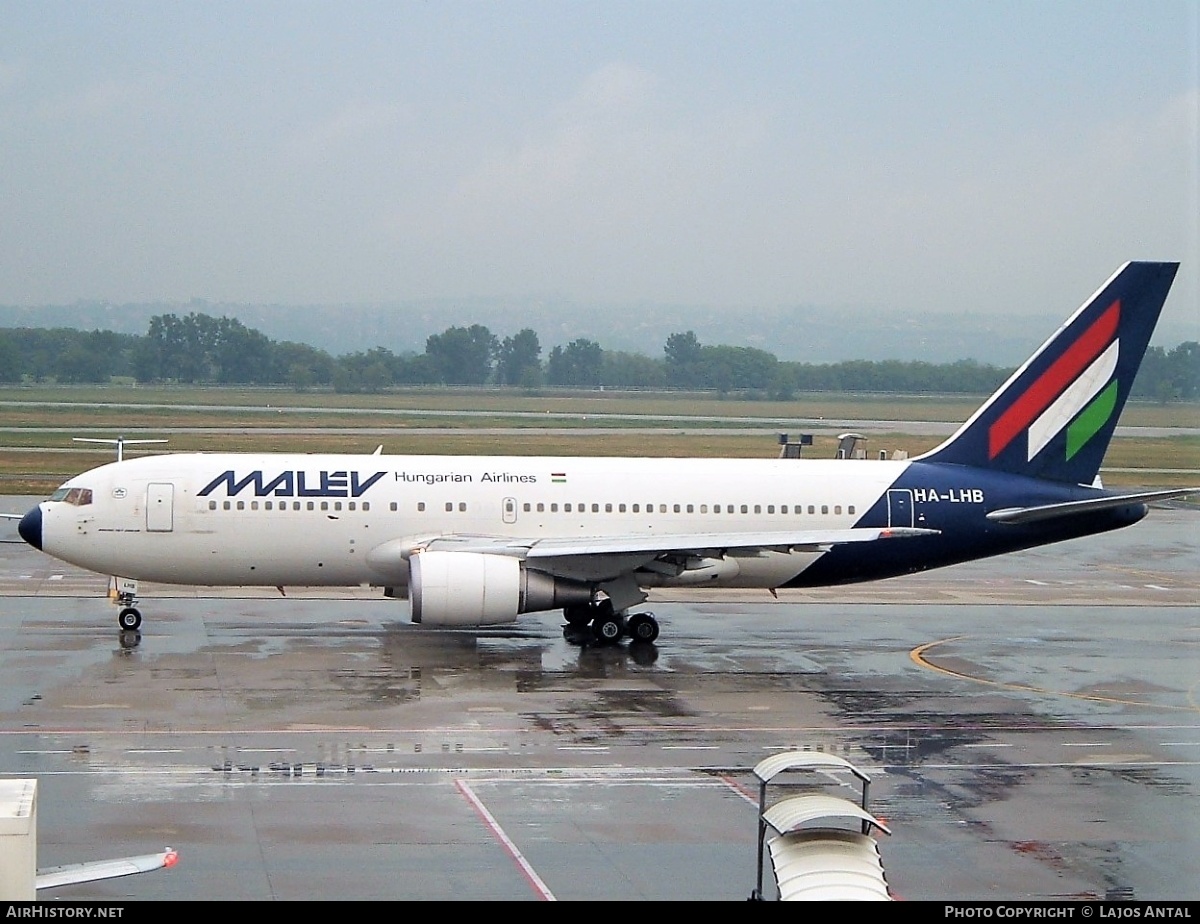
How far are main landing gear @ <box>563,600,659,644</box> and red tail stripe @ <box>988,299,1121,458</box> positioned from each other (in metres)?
9.15

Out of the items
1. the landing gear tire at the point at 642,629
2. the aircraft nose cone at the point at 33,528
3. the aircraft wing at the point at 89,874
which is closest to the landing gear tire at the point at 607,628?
the landing gear tire at the point at 642,629

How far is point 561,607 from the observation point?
102ft

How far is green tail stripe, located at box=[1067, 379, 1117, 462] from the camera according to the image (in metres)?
34.2

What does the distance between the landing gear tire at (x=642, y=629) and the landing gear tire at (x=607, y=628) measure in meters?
0.41

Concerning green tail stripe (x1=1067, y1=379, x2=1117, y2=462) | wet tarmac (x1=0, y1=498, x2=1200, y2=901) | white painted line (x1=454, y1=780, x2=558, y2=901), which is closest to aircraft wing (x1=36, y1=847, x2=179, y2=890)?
wet tarmac (x1=0, y1=498, x2=1200, y2=901)

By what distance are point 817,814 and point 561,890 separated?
6.83m

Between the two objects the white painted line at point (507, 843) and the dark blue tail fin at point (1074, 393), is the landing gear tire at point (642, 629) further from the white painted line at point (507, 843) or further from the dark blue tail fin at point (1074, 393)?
the white painted line at point (507, 843)

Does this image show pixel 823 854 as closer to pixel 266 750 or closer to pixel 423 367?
pixel 266 750

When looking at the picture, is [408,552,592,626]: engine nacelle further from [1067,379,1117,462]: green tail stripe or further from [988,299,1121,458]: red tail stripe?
[1067,379,1117,462]: green tail stripe

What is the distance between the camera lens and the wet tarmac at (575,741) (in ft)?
57.4

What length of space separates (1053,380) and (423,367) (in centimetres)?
13775

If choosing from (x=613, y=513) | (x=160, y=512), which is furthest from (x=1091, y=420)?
(x=160, y=512)
